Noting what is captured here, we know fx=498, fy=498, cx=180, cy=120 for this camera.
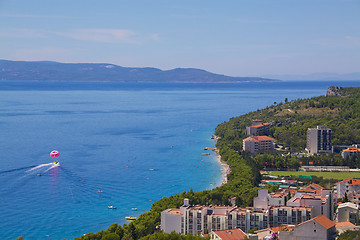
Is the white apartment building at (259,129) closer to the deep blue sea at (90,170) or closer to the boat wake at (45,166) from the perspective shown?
the deep blue sea at (90,170)

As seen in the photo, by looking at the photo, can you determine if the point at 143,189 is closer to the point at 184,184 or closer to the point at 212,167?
the point at 184,184

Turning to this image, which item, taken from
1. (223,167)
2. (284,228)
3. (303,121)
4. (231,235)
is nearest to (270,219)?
(284,228)

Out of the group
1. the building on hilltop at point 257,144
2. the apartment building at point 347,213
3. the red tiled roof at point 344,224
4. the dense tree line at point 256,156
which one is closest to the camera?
the red tiled roof at point 344,224

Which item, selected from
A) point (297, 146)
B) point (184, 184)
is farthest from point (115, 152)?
point (297, 146)

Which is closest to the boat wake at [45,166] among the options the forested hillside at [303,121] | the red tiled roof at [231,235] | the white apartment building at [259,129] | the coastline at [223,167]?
the coastline at [223,167]

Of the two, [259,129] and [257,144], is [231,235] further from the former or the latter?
[259,129]
